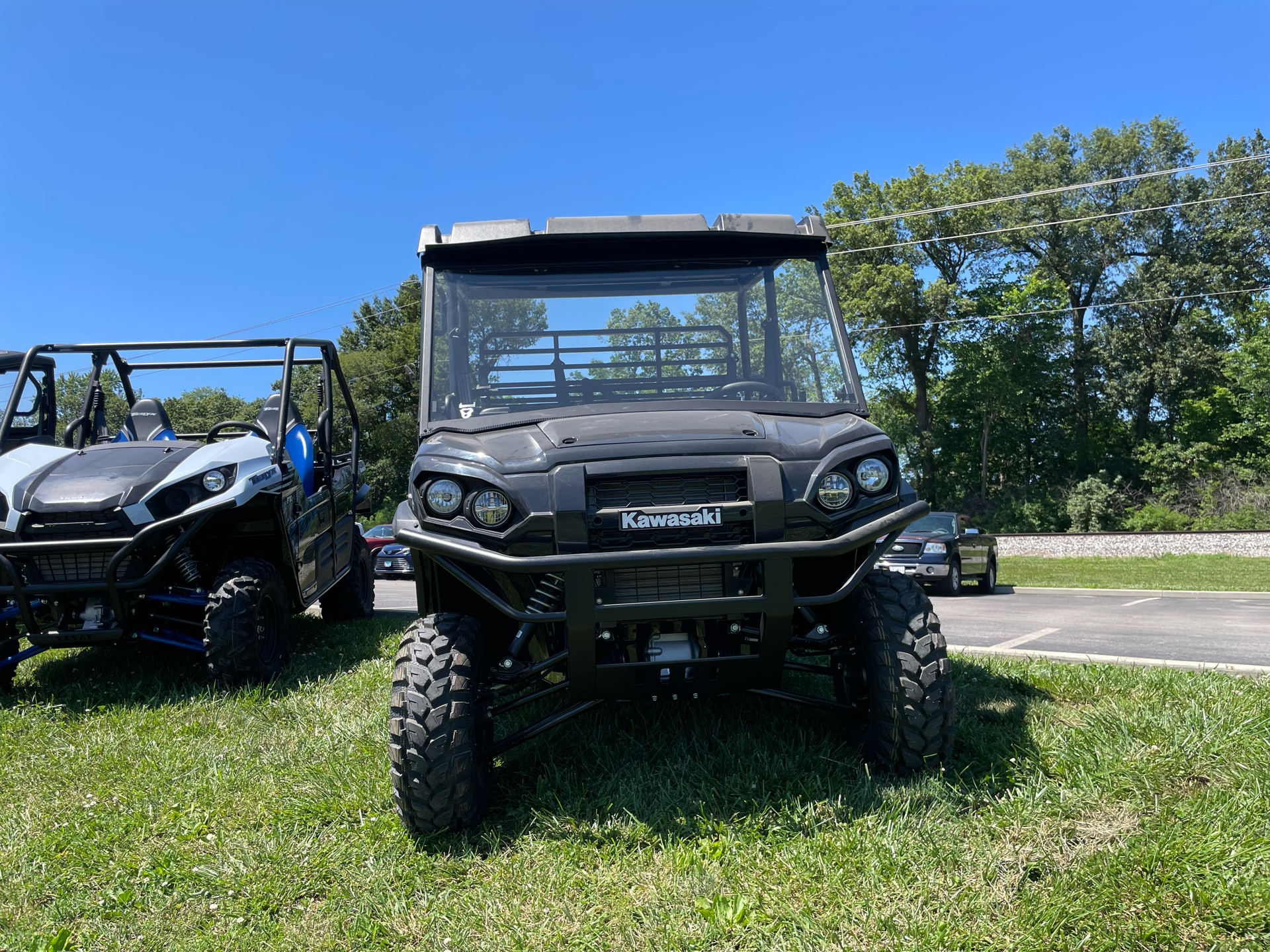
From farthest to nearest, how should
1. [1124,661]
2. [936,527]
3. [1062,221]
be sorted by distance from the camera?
[1062,221], [936,527], [1124,661]

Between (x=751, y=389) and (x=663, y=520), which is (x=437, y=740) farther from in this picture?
(x=751, y=389)

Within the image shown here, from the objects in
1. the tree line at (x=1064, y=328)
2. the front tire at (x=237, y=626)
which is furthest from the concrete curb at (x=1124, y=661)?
the tree line at (x=1064, y=328)

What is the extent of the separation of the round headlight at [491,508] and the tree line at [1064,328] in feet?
117

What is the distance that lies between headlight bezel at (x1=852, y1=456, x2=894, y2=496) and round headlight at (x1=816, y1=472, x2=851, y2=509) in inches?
2.6

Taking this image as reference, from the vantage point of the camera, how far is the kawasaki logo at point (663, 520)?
3.39 metres

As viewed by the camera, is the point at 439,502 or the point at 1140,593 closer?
the point at 439,502

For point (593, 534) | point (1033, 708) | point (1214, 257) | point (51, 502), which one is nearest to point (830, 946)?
point (593, 534)

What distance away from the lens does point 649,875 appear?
3.12 m

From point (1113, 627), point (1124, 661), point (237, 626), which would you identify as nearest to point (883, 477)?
point (1124, 661)

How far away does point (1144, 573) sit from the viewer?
21.2m

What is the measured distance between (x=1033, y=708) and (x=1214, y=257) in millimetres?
45667

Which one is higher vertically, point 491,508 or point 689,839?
point 491,508

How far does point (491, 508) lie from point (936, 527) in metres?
12.9

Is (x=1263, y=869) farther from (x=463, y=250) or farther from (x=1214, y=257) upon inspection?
(x=1214, y=257)
